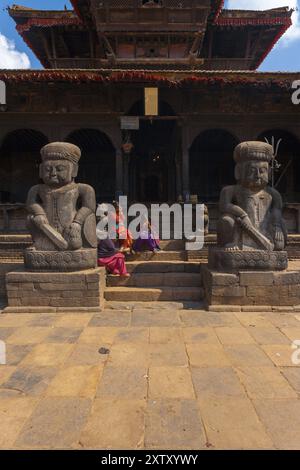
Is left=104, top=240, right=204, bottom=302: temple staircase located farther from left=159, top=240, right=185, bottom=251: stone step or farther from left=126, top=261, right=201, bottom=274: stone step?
left=159, top=240, right=185, bottom=251: stone step

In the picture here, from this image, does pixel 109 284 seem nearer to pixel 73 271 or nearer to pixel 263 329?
pixel 73 271

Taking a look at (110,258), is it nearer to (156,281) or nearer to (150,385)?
(156,281)

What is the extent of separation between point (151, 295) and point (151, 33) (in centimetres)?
1222

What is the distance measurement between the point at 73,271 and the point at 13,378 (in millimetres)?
2452

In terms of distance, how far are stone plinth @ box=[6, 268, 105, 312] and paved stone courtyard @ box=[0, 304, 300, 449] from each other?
596 mm

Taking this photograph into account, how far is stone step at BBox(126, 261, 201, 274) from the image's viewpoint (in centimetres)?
645

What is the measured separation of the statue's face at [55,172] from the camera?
203 inches

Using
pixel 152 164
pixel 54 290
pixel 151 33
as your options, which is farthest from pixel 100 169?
pixel 54 290

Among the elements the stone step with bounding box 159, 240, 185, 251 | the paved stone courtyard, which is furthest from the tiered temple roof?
the paved stone courtyard

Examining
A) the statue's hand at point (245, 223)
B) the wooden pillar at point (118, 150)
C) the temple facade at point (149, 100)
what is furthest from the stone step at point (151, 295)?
Answer: the wooden pillar at point (118, 150)

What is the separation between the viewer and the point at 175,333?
4.00m

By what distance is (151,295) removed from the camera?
567 centimetres
